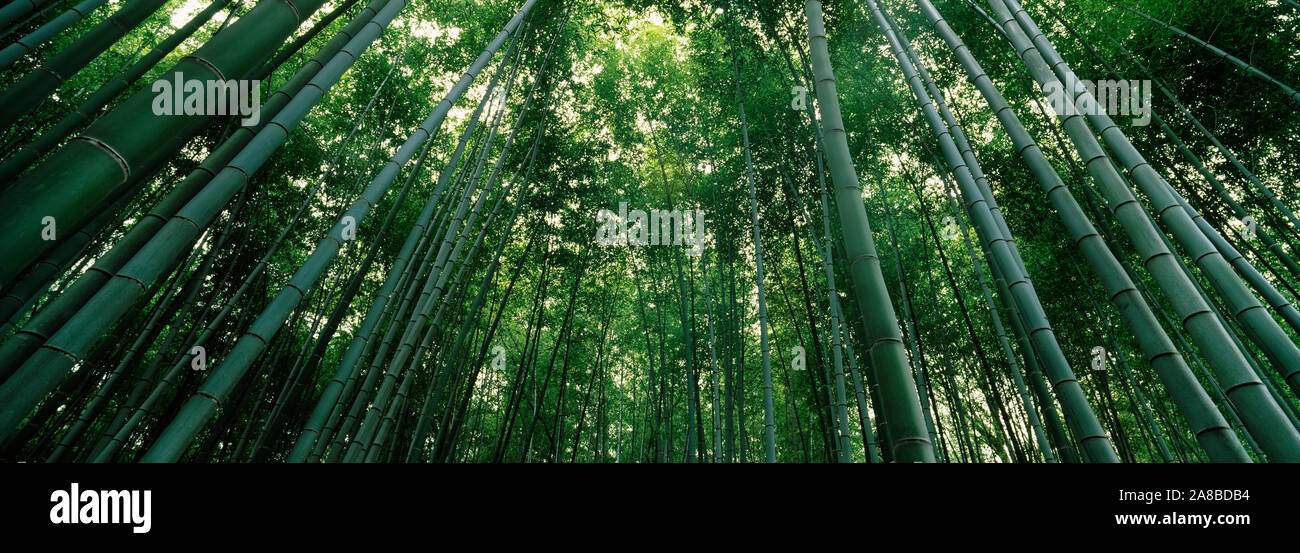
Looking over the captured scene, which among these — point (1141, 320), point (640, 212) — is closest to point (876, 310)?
point (1141, 320)

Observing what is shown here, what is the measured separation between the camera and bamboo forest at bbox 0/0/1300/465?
125 cm

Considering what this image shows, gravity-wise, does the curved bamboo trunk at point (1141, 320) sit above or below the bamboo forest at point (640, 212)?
below

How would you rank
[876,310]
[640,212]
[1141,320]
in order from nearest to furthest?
[876,310] < [1141,320] < [640,212]

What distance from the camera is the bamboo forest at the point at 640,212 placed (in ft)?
4.10

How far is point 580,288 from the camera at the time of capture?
7.00 m

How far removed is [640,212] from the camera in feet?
19.5

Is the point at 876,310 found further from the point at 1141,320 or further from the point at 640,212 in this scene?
the point at 640,212

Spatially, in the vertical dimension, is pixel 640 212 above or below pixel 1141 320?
above

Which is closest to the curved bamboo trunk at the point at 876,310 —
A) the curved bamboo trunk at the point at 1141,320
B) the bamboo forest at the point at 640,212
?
the bamboo forest at the point at 640,212

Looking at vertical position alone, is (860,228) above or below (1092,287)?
below

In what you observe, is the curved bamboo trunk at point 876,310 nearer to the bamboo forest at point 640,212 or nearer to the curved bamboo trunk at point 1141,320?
the bamboo forest at point 640,212
